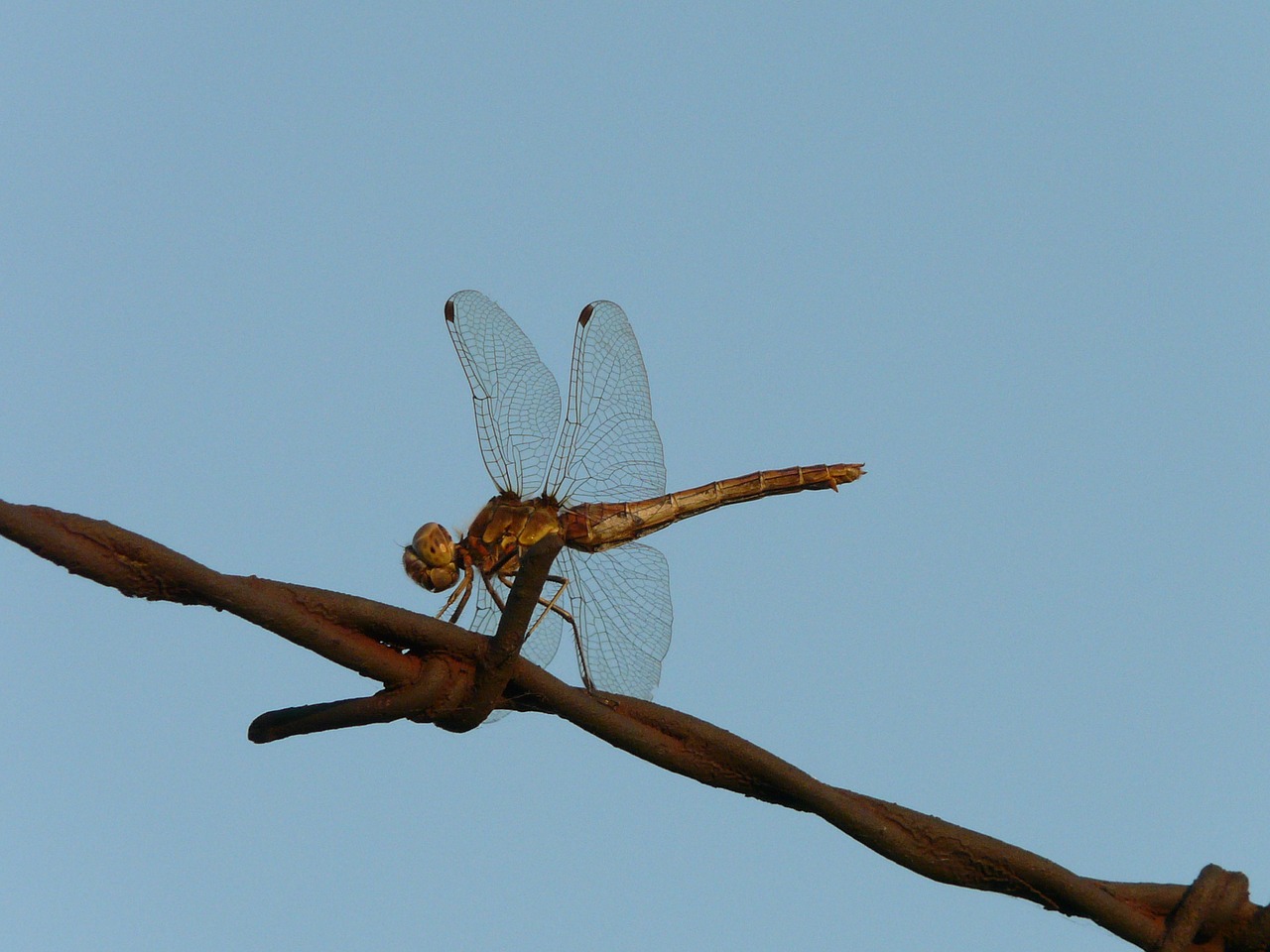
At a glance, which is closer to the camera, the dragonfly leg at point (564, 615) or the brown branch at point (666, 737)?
the brown branch at point (666, 737)

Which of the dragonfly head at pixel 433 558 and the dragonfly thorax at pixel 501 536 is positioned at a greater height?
the dragonfly thorax at pixel 501 536

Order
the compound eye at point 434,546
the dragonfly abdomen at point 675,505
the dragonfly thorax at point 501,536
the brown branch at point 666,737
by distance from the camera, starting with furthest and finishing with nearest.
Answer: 1. the dragonfly abdomen at point 675,505
2. the dragonfly thorax at point 501,536
3. the compound eye at point 434,546
4. the brown branch at point 666,737

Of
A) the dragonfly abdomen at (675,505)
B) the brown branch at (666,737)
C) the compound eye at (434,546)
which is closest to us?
the brown branch at (666,737)

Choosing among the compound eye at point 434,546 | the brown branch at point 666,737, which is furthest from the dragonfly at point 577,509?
the brown branch at point 666,737

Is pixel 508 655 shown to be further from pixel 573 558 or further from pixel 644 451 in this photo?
pixel 644 451

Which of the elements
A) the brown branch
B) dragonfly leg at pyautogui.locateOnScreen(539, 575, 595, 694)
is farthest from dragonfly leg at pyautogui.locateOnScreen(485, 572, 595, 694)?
the brown branch

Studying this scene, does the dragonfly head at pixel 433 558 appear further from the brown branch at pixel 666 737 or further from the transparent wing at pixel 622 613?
the brown branch at pixel 666 737

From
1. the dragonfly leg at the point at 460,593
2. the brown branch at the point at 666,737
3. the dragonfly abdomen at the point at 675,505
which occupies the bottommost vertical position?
the brown branch at the point at 666,737

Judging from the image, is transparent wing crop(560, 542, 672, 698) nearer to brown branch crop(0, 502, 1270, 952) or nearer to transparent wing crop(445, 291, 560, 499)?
transparent wing crop(445, 291, 560, 499)
